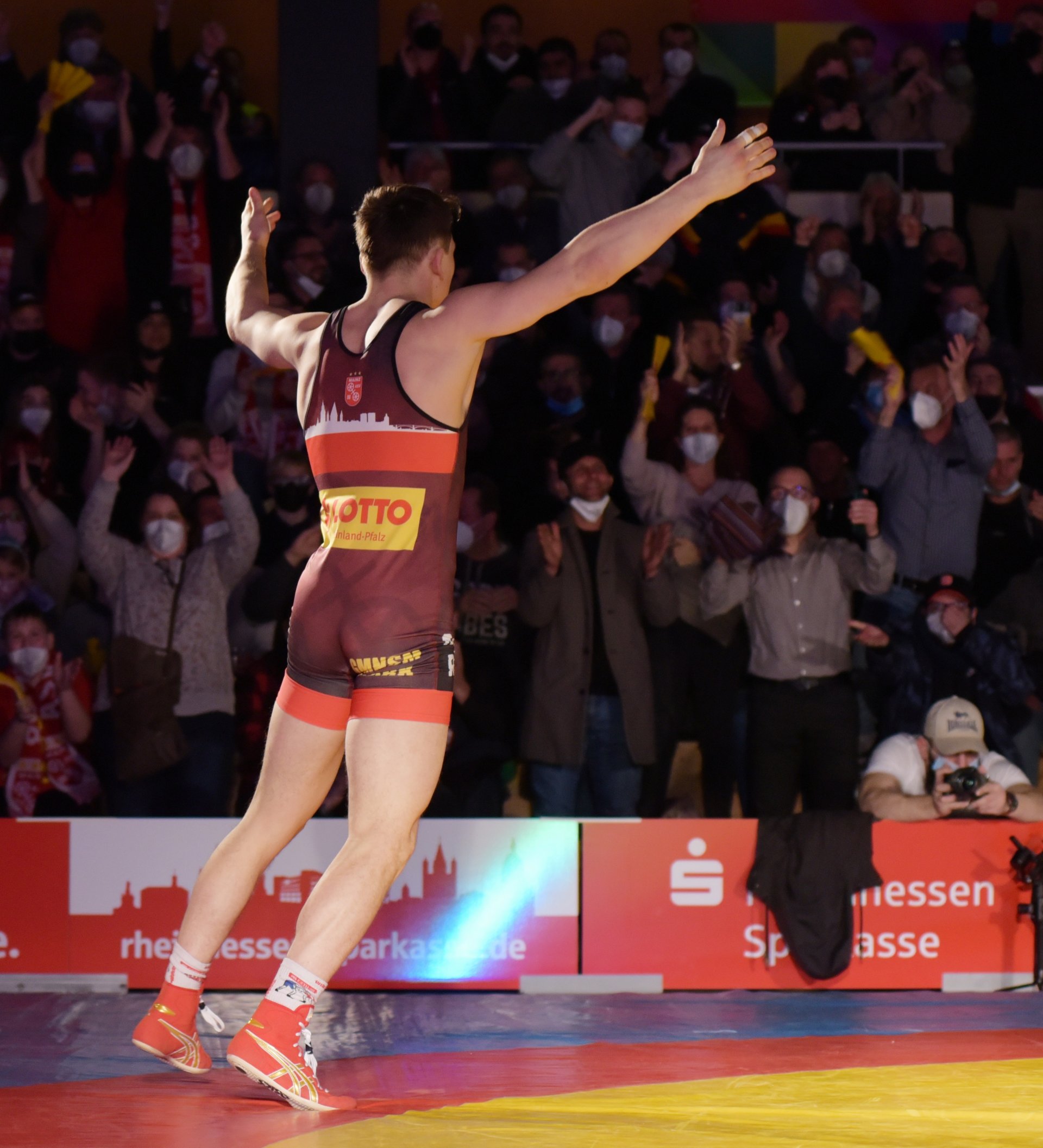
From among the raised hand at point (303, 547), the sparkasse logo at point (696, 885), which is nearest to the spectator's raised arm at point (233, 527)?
the raised hand at point (303, 547)

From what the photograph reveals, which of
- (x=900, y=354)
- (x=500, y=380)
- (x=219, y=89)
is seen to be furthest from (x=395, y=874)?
(x=219, y=89)

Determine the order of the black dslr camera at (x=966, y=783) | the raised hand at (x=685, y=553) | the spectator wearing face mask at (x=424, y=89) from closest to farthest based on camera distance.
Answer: the black dslr camera at (x=966, y=783) → the raised hand at (x=685, y=553) → the spectator wearing face mask at (x=424, y=89)

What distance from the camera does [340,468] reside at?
15.0 ft

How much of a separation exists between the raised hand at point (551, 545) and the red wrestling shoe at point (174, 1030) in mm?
3496

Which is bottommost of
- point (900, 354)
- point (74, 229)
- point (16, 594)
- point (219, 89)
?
point (16, 594)

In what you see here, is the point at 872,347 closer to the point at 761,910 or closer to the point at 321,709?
the point at 761,910

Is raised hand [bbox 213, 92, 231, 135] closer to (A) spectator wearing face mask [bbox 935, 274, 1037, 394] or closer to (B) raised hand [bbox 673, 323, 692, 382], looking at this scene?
(B) raised hand [bbox 673, 323, 692, 382]

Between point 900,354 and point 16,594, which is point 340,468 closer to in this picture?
point 16,594

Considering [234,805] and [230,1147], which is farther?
[234,805]

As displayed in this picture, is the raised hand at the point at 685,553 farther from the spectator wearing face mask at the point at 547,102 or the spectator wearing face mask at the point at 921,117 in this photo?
the spectator wearing face mask at the point at 921,117

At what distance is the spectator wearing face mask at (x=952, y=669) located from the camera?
7.89 metres

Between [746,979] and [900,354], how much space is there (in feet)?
14.9

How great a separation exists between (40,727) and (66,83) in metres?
4.77

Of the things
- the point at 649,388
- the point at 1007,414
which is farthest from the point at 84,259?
the point at 1007,414
